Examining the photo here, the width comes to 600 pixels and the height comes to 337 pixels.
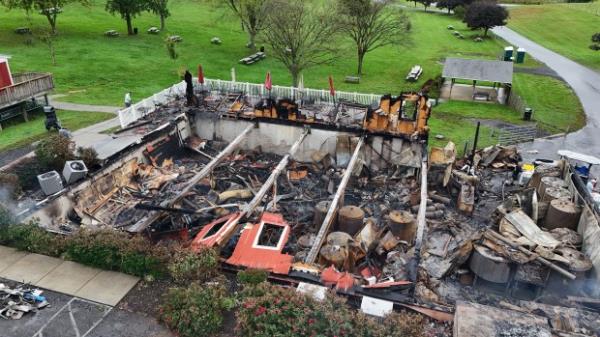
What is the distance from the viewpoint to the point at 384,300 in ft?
33.5

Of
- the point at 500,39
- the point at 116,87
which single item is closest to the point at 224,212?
the point at 116,87

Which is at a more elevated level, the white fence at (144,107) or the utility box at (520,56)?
the utility box at (520,56)

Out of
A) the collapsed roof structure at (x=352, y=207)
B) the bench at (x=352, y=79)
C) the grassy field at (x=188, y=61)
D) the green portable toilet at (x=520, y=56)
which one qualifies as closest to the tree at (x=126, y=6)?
the grassy field at (x=188, y=61)

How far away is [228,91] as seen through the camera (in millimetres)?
27547

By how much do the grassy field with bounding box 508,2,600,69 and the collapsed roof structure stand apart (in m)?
41.9

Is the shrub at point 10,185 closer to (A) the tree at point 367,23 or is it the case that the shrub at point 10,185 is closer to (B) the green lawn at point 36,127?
(B) the green lawn at point 36,127

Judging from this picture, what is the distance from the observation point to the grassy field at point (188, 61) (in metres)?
36.7

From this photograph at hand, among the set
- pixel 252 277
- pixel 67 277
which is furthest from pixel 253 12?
pixel 252 277

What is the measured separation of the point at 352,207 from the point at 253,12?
3734cm

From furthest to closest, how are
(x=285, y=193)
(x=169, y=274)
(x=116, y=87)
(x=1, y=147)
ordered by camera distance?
1. (x=116, y=87)
2. (x=1, y=147)
3. (x=285, y=193)
4. (x=169, y=274)

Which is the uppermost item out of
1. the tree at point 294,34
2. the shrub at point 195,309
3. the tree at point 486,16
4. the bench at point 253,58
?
the tree at point 486,16

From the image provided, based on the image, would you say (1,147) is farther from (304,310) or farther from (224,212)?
(304,310)

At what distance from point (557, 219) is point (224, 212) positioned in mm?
12529

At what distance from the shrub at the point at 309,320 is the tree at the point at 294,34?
31.7 meters
